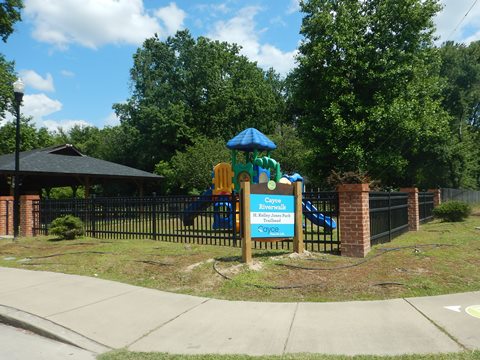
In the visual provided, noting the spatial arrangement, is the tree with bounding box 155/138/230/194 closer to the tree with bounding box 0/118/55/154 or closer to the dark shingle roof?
the dark shingle roof

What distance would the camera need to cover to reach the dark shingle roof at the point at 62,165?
23.6m

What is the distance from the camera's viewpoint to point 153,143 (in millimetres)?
44594

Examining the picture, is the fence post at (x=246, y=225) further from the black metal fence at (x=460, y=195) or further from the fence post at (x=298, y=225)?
the black metal fence at (x=460, y=195)

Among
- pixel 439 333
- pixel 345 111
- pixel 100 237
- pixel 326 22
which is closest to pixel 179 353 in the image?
pixel 439 333

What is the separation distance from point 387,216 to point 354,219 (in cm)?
292

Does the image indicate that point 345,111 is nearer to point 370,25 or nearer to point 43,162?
point 370,25

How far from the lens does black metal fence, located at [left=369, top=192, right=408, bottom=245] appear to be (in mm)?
10016

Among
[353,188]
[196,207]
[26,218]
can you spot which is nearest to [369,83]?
[196,207]

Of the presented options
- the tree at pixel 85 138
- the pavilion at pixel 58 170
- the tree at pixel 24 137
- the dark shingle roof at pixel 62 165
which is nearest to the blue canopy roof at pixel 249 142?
the pavilion at pixel 58 170

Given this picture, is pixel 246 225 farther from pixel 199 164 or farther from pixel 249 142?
pixel 199 164

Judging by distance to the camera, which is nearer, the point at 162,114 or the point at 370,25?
the point at 370,25

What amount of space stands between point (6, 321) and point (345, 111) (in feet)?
67.6

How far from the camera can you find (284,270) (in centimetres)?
774

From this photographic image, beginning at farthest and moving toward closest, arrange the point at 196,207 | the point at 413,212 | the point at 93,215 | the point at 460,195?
the point at 460,195, the point at 196,207, the point at 413,212, the point at 93,215
